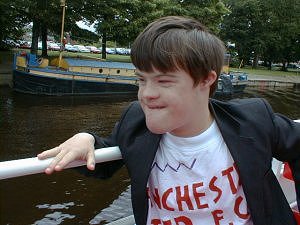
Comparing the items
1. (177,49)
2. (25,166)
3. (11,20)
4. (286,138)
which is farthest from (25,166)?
(11,20)

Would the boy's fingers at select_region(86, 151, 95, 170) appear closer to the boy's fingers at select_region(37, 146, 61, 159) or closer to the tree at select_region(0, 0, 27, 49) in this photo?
the boy's fingers at select_region(37, 146, 61, 159)

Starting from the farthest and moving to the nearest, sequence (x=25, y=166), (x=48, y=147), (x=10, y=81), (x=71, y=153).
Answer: (x=10, y=81), (x=48, y=147), (x=71, y=153), (x=25, y=166)

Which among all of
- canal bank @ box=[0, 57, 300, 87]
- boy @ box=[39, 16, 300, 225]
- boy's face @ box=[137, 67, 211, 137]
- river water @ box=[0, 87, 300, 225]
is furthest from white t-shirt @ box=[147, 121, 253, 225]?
canal bank @ box=[0, 57, 300, 87]

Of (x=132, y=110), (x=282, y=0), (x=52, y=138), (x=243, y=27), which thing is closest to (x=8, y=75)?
(x=52, y=138)

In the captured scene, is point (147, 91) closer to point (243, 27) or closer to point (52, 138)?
point (52, 138)

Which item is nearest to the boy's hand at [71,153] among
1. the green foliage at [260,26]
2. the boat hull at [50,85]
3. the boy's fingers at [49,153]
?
the boy's fingers at [49,153]

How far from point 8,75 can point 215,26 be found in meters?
18.3

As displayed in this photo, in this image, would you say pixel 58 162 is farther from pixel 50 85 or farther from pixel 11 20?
pixel 11 20

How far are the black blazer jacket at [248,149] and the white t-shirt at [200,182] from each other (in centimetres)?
5

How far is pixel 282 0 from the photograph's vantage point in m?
46.8

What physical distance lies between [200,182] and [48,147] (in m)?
8.98

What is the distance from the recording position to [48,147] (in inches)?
403

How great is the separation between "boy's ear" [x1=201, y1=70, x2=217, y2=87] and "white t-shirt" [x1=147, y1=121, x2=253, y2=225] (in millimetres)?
201

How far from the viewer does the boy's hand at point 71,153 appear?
1486 mm
